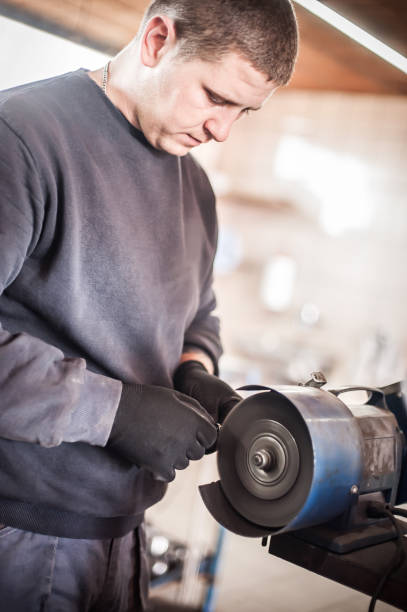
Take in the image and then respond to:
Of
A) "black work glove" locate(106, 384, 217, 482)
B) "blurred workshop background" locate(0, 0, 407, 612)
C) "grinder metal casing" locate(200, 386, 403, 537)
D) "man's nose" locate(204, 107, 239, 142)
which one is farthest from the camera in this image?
"blurred workshop background" locate(0, 0, 407, 612)

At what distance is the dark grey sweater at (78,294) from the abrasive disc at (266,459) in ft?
0.68

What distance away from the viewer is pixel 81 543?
1153mm

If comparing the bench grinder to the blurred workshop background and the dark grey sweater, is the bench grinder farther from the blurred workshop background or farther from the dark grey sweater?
the blurred workshop background

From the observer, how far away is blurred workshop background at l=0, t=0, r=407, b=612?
121 inches

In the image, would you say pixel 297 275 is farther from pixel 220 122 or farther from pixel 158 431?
pixel 158 431

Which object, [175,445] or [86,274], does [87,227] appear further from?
[175,445]

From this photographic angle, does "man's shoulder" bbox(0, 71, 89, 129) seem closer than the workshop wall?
Yes

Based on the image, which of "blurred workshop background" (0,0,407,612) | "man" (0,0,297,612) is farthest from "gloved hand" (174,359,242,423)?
"blurred workshop background" (0,0,407,612)

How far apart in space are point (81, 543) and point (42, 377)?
1.19 ft

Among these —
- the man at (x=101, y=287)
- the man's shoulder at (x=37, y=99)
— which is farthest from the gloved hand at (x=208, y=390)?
the man's shoulder at (x=37, y=99)

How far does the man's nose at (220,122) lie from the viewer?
1.17m

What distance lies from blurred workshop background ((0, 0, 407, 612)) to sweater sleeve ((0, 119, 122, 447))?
1.64m

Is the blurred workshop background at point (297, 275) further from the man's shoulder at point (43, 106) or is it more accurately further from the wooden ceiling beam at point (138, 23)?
the man's shoulder at point (43, 106)

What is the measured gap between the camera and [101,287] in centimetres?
113
